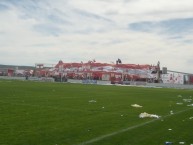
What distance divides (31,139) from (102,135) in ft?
8.93

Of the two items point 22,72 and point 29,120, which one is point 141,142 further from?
point 22,72

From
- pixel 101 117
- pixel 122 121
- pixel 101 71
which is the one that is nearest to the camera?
pixel 122 121

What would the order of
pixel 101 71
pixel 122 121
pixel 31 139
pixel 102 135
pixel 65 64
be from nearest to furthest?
pixel 31 139
pixel 102 135
pixel 122 121
pixel 101 71
pixel 65 64

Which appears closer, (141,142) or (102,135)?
(141,142)

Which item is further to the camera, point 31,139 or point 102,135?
point 102,135

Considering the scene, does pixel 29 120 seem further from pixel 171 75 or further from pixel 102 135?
pixel 171 75

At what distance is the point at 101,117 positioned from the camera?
21.9 meters

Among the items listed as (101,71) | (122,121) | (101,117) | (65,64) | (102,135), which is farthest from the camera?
(65,64)

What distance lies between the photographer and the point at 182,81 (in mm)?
138250

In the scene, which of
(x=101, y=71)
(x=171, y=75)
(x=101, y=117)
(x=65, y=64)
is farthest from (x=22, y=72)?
(x=101, y=117)

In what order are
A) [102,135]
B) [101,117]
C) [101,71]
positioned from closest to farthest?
1. [102,135]
2. [101,117]
3. [101,71]

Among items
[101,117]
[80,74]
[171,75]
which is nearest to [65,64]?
[80,74]

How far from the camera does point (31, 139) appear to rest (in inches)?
551

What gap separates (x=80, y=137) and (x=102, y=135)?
41.5 inches
